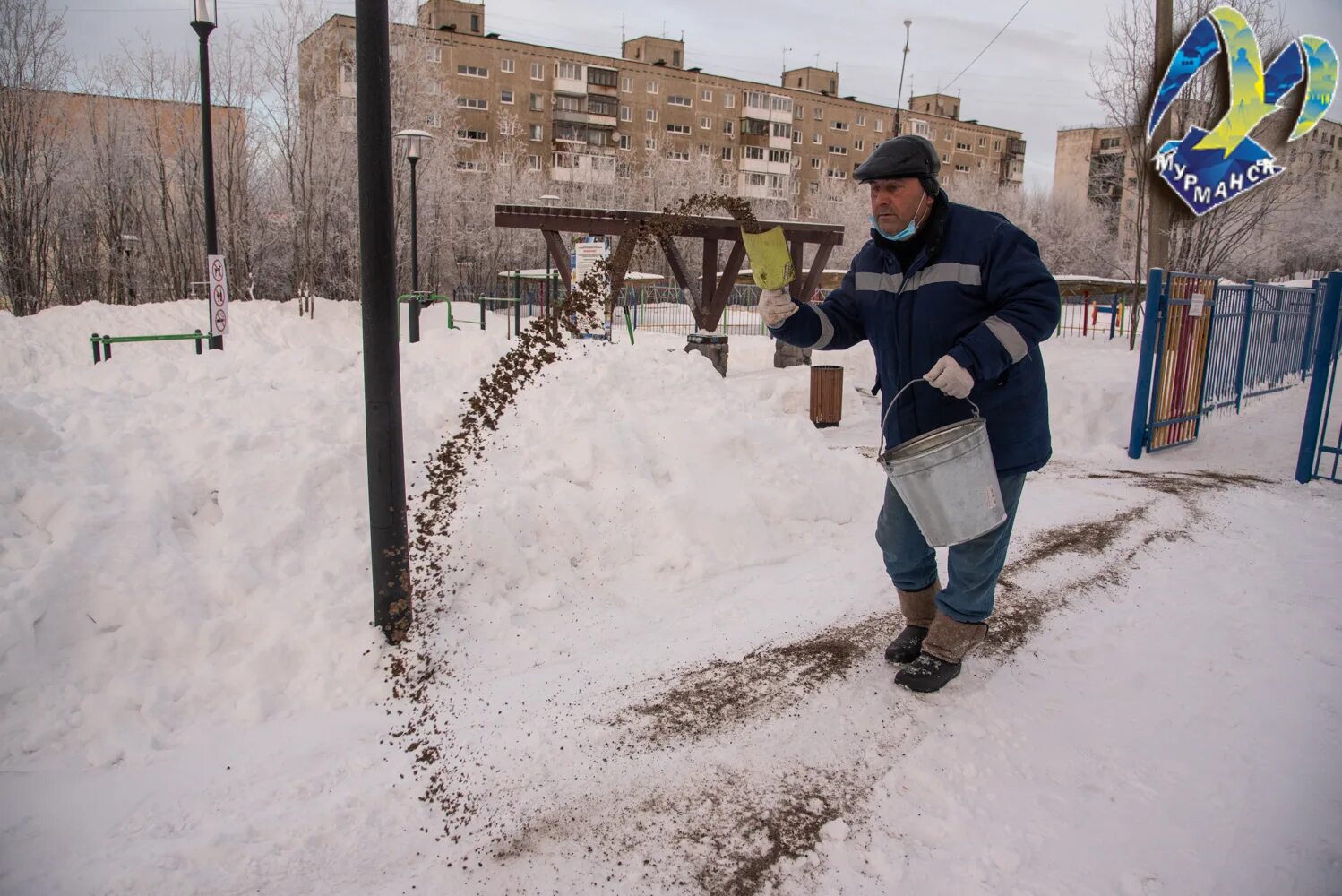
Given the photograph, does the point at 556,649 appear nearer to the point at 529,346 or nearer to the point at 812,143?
the point at 529,346

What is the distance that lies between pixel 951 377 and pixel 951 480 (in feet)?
1.16

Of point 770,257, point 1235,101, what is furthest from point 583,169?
point 770,257

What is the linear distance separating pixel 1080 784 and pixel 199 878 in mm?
2515

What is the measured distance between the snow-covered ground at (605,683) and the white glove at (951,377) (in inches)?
46.3

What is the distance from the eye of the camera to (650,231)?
172 inches

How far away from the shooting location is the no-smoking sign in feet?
31.5

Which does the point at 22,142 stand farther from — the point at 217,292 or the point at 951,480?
the point at 951,480

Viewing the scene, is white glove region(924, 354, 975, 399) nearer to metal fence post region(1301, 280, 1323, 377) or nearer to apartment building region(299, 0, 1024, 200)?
metal fence post region(1301, 280, 1323, 377)

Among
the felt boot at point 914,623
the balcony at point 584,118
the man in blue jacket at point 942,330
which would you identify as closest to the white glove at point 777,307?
the man in blue jacket at point 942,330

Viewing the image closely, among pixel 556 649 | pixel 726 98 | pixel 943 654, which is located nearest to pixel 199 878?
pixel 556 649

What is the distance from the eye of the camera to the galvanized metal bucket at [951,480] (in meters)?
2.65

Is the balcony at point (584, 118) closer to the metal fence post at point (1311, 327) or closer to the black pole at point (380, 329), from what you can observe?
the metal fence post at point (1311, 327)

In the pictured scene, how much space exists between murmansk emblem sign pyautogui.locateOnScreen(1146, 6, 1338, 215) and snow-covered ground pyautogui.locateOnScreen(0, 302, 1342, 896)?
14.5ft

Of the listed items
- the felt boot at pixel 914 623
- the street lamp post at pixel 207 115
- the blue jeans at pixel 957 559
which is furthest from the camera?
the street lamp post at pixel 207 115
